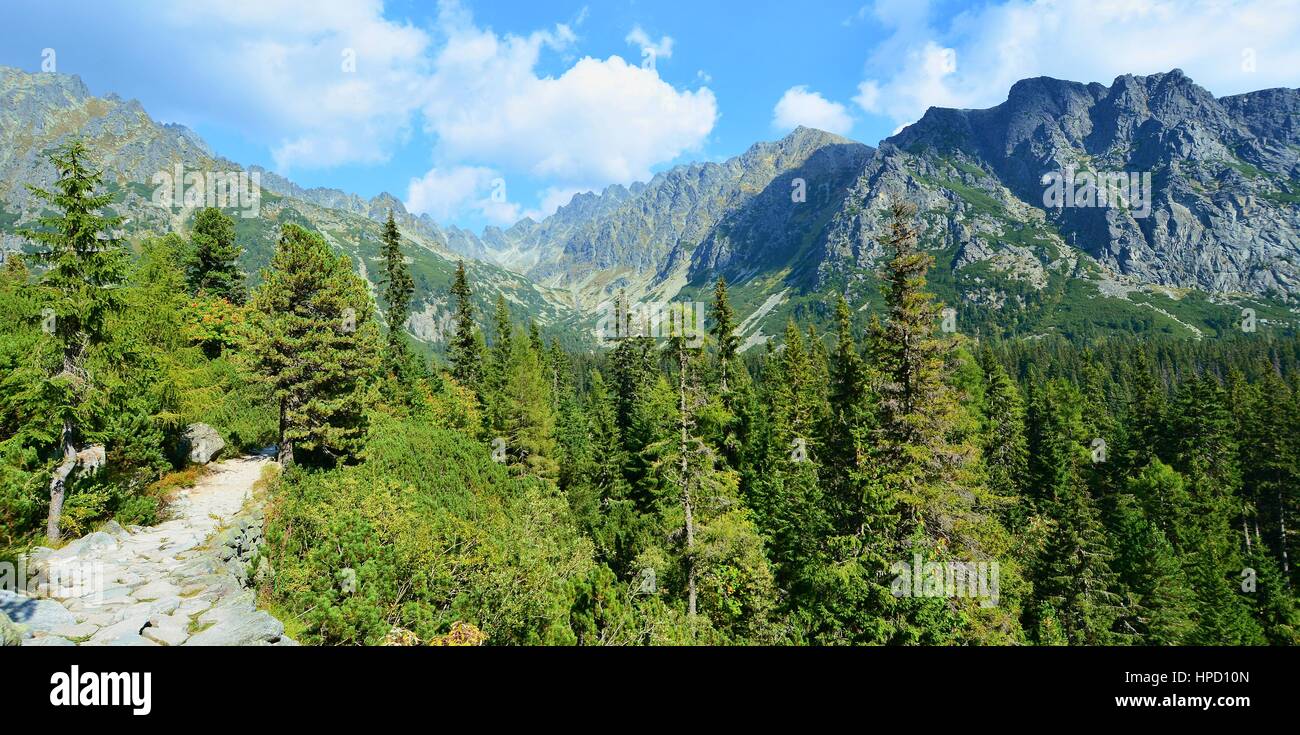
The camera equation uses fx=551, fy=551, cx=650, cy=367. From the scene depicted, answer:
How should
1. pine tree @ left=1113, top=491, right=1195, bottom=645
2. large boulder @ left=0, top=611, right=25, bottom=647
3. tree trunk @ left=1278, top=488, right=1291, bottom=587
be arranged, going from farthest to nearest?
tree trunk @ left=1278, top=488, right=1291, bottom=587 → pine tree @ left=1113, top=491, right=1195, bottom=645 → large boulder @ left=0, top=611, right=25, bottom=647

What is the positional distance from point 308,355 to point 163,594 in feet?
49.4

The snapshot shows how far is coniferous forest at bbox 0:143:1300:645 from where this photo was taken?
13078 mm

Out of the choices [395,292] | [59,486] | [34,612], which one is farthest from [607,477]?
[34,612]

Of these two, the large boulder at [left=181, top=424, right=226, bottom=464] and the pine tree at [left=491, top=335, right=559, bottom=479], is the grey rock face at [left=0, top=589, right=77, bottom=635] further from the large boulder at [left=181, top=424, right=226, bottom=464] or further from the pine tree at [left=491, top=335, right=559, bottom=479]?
A: the pine tree at [left=491, top=335, right=559, bottom=479]

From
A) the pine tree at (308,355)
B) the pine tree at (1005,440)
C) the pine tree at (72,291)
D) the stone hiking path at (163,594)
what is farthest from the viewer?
the pine tree at (1005,440)

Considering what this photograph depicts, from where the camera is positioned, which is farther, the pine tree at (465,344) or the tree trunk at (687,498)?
the pine tree at (465,344)

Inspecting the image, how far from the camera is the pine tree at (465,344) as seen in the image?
54.9m

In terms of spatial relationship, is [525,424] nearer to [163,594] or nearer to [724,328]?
[724,328]

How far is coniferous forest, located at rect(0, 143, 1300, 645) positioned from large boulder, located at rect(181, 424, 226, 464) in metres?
0.89

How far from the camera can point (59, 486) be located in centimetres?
1323

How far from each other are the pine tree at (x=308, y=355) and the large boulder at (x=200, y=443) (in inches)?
109

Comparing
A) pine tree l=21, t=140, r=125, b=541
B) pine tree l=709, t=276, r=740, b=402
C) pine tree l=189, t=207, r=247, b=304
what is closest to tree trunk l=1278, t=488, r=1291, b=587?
pine tree l=709, t=276, r=740, b=402

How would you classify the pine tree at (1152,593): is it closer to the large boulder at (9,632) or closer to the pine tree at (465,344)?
the large boulder at (9,632)

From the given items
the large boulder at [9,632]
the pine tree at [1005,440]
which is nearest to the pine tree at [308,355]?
the large boulder at [9,632]
